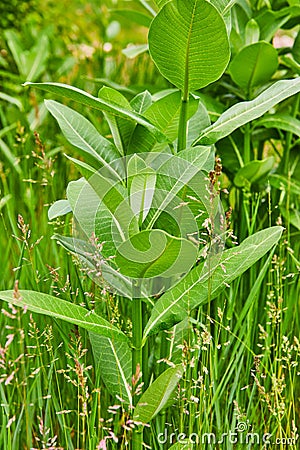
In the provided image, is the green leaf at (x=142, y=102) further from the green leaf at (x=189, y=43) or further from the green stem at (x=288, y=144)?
the green stem at (x=288, y=144)

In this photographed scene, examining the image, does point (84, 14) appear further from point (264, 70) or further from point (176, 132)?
point (176, 132)

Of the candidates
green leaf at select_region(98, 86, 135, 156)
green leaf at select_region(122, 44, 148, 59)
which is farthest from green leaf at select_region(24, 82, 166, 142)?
green leaf at select_region(122, 44, 148, 59)

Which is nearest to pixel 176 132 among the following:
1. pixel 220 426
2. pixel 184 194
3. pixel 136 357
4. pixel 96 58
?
pixel 184 194

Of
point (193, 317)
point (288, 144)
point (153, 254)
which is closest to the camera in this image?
point (153, 254)

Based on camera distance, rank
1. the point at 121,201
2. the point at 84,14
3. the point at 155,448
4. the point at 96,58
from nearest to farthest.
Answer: the point at 121,201, the point at 155,448, the point at 96,58, the point at 84,14

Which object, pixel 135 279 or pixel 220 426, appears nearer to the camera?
pixel 135 279

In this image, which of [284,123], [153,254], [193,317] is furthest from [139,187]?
[284,123]

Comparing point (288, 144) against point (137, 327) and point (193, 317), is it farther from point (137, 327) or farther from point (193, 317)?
point (137, 327)

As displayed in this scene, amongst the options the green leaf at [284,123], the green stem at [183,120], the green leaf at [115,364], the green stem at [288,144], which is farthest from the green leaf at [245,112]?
the green stem at [288,144]
